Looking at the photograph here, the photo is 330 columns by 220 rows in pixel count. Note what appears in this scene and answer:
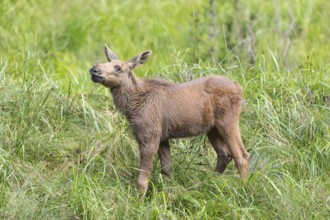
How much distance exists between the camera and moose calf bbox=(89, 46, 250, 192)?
8484mm

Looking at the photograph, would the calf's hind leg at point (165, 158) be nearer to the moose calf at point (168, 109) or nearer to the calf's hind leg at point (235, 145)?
the moose calf at point (168, 109)

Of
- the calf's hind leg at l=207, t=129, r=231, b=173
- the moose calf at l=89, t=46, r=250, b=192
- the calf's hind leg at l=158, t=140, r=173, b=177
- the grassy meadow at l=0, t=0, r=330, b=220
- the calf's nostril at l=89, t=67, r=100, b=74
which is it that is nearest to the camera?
the grassy meadow at l=0, t=0, r=330, b=220

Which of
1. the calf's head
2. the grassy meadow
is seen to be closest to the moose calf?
the calf's head

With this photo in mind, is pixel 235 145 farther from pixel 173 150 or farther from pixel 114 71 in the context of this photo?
pixel 114 71

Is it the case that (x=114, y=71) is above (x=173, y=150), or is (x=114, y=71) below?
above

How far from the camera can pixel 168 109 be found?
8.62 metres

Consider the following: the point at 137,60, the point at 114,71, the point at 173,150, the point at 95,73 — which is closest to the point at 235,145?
the point at 173,150

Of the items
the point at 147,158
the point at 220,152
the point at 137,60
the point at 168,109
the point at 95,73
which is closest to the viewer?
the point at 95,73

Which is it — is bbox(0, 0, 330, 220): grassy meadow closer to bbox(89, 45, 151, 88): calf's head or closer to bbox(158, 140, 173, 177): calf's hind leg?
bbox(158, 140, 173, 177): calf's hind leg

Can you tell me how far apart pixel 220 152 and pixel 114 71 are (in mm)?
1287

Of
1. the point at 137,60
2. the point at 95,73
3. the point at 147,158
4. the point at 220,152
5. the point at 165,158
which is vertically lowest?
the point at 220,152

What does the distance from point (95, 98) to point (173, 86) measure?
158 centimetres

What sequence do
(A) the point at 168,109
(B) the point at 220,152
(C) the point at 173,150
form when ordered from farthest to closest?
(C) the point at 173,150 < (B) the point at 220,152 < (A) the point at 168,109

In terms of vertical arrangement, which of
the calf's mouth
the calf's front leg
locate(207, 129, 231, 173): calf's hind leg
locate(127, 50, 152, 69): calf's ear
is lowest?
locate(207, 129, 231, 173): calf's hind leg
